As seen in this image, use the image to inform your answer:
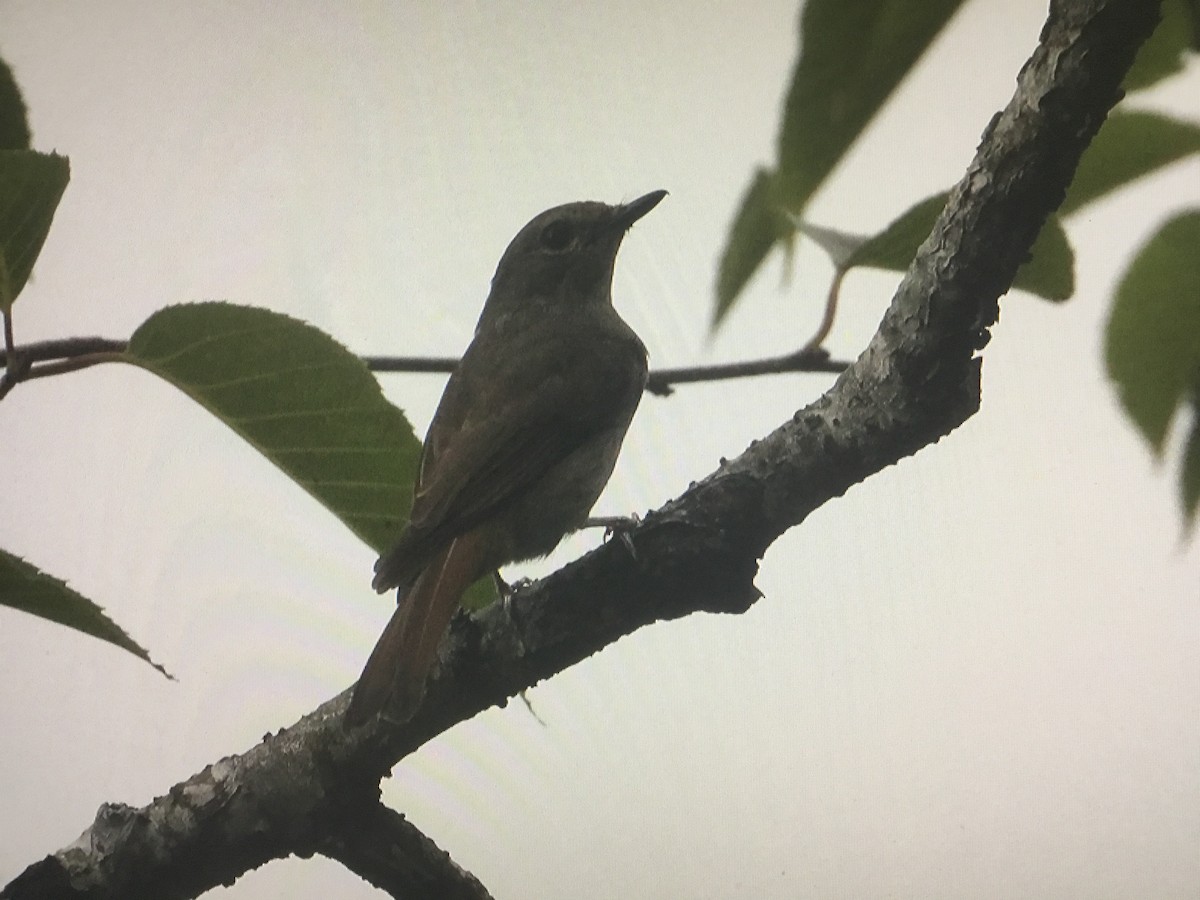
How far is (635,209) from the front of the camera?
200 cm

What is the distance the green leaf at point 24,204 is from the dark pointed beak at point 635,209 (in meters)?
1.08

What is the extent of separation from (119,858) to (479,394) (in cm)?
91

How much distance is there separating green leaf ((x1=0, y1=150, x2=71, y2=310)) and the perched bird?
53 centimetres

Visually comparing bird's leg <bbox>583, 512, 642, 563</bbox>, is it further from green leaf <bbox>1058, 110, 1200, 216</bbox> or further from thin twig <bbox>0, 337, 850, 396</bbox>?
green leaf <bbox>1058, 110, 1200, 216</bbox>

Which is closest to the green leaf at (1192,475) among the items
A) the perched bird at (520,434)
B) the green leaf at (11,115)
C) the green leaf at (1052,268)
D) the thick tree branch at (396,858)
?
the green leaf at (1052,268)

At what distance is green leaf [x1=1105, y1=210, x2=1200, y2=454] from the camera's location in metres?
1.19

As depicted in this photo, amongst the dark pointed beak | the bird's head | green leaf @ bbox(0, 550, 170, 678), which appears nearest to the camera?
green leaf @ bbox(0, 550, 170, 678)

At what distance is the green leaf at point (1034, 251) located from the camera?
3.90 ft

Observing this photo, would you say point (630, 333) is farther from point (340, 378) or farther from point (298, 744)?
point (298, 744)

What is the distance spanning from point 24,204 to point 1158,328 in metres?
1.25

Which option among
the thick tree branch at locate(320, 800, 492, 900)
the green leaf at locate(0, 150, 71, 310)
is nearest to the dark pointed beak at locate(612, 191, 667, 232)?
the green leaf at locate(0, 150, 71, 310)

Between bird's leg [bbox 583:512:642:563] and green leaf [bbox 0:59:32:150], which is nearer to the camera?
bird's leg [bbox 583:512:642:563]

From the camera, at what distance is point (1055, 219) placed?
3.90 ft

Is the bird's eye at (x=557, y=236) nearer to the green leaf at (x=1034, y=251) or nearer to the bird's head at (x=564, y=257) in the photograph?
the bird's head at (x=564, y=257)
